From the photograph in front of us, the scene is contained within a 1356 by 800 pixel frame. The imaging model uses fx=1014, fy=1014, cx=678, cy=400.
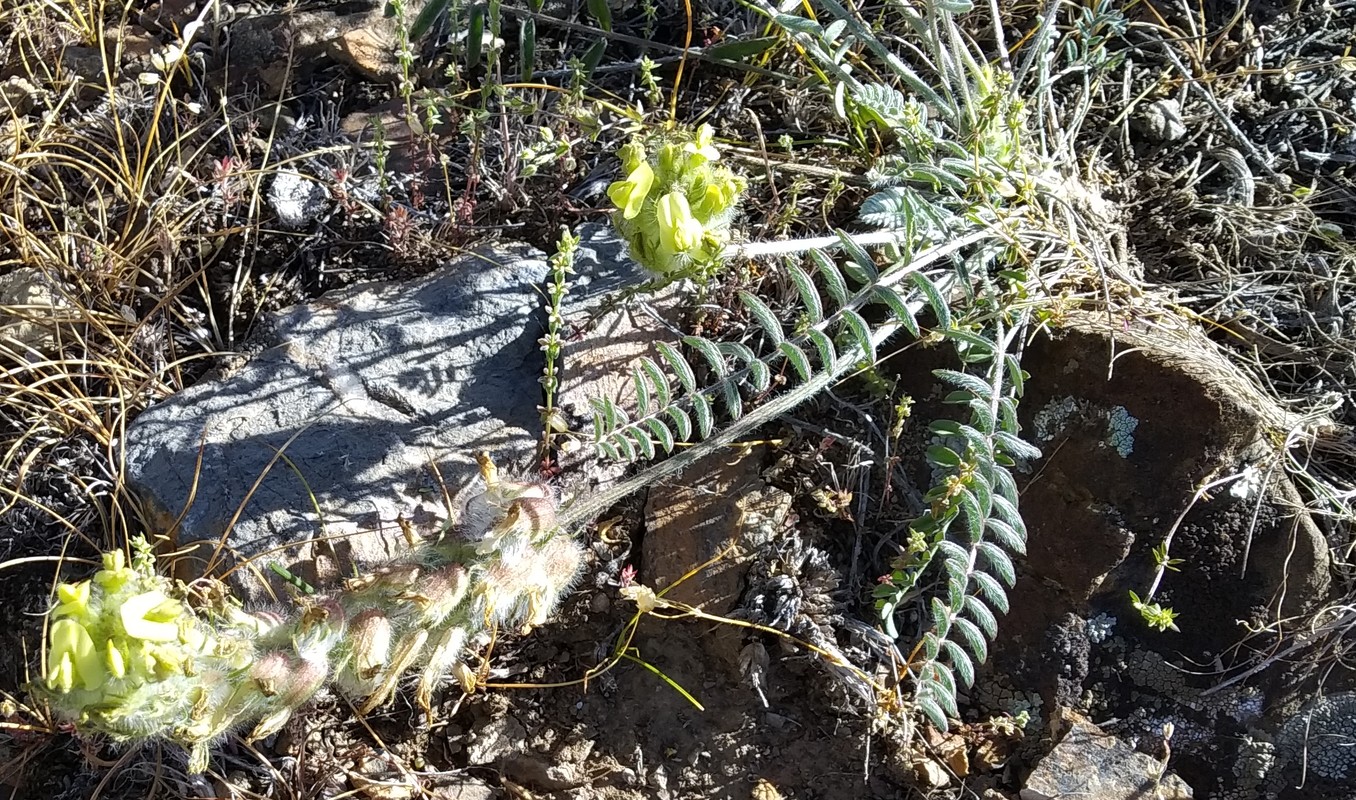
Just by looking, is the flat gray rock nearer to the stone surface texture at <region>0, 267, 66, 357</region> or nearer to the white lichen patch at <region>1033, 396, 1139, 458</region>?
the stone surface texture at <region>0, 267, 66, 357</region>

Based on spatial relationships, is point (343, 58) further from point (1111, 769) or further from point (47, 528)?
point (1111, 769)

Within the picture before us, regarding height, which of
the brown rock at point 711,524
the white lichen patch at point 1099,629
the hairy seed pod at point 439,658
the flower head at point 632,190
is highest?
the flower head at point 632,190

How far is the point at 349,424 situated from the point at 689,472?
3.23ft

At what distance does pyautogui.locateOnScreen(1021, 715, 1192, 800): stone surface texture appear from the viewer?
2623 mm

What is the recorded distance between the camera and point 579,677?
9.35 ft

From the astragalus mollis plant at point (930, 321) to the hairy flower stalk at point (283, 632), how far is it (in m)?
0.25

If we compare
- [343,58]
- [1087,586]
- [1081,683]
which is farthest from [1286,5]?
[343,58]

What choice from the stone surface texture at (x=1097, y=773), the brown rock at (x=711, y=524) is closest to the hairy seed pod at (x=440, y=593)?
the brown rock at (x=711, y=524)

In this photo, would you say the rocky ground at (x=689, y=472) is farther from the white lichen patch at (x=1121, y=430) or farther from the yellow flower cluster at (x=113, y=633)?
the yellow flower cluster at (x=113, y=633)

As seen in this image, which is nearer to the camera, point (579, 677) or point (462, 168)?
point (579, 677)

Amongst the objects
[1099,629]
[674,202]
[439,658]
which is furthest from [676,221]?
[1099,629]

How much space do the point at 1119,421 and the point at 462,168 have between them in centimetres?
219

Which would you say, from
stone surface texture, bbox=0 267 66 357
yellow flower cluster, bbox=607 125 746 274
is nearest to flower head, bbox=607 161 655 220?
yellow flower cluster, bbox=607 125 746 274

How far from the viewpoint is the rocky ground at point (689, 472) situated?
2.75m
